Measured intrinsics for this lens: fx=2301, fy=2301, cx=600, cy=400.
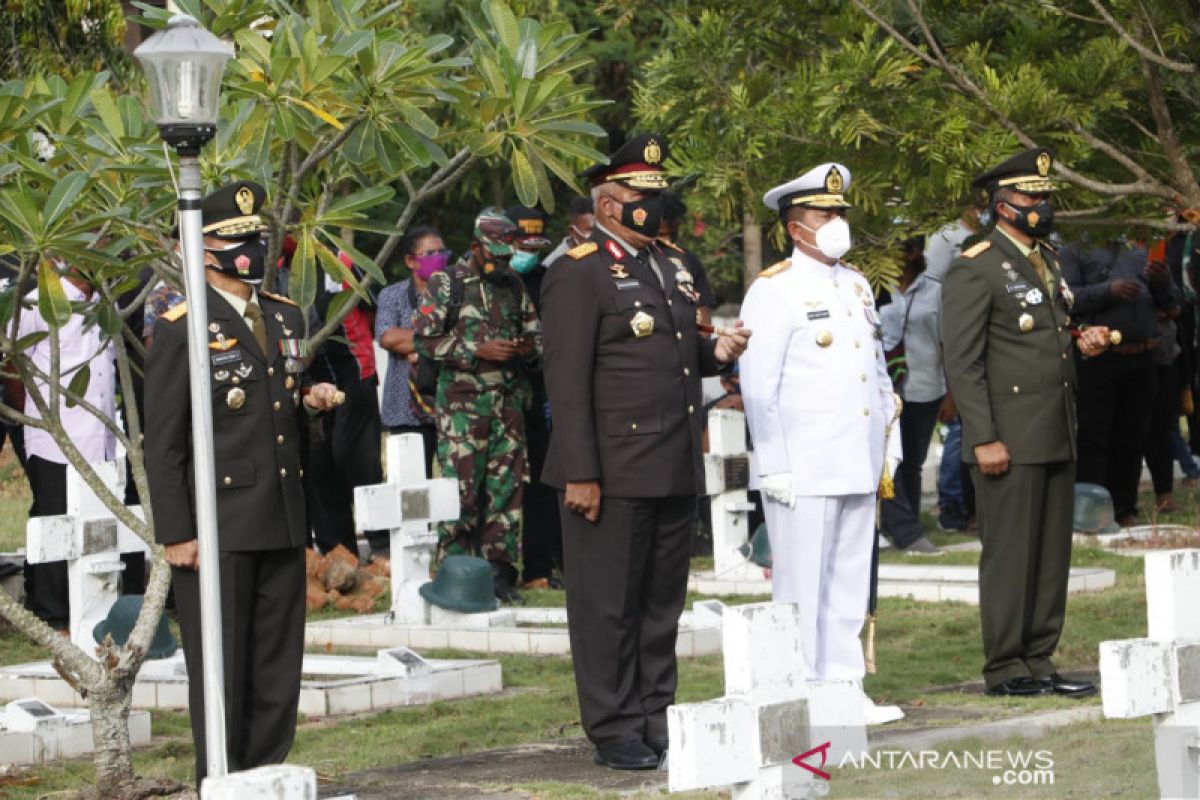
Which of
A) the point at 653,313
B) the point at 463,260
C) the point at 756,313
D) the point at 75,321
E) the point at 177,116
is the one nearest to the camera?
the point at 177,116

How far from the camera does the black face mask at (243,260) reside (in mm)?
7887

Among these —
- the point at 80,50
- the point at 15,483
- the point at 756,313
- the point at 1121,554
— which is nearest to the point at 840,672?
the point at 756,313

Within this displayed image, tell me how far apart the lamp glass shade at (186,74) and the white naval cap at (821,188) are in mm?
2897

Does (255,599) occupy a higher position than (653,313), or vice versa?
(653,313)

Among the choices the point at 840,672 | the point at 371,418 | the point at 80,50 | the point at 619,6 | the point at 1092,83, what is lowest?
the point at 840,672

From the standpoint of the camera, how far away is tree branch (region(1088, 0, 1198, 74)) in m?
9.24

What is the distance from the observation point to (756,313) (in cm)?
948

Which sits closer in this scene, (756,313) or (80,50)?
(756,313)

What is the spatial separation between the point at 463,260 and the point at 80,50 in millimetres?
6468

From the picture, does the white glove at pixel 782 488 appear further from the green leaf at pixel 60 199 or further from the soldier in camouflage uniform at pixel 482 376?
the soldier in camouflage uniform at pixel 482 376

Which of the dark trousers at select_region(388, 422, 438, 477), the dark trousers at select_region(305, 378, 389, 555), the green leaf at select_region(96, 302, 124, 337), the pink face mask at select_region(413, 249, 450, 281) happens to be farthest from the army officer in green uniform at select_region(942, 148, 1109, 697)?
the dark trousers at select_region(305, 378, 389, 555)

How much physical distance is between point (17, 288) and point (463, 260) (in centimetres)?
554

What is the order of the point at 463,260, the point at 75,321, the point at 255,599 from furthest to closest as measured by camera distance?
the point at 463,260
the point at 75,321
the point at 255,599

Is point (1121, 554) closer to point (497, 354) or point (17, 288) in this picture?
point (497, 354)
